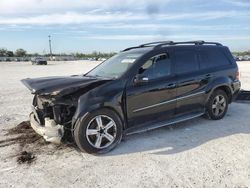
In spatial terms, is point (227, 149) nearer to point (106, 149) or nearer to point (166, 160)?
point (166, 160)

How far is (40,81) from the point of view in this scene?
5730 mm

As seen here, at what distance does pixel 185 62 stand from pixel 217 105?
1402 mm

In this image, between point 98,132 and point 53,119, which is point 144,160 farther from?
point 53,119

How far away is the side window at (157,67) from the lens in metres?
5.96

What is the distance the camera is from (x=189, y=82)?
6.63 metres

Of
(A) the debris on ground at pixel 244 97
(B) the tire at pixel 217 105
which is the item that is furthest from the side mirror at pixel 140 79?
(A) the debris on ground at pixel 244 97

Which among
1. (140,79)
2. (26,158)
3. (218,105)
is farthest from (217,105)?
(26,158)

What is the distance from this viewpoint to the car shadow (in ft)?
18.0

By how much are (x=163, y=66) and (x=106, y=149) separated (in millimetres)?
2010

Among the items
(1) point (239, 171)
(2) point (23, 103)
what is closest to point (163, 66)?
(1) point (239, 171)

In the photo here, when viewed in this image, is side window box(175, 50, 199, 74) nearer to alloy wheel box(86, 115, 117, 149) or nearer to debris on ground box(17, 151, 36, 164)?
alloy wheel box(86, 115, 117, 149)

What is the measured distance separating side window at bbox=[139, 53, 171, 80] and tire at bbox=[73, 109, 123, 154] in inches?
41.4

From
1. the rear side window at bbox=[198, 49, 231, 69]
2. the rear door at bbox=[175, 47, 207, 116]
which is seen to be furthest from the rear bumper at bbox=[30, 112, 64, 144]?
the rear side window at bbox=[198, 49, 231, 69]

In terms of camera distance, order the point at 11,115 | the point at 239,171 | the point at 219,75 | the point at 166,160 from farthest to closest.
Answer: the point at 11,115 → the point at 219,75 → the point at 166,160 → the point at 239,171
